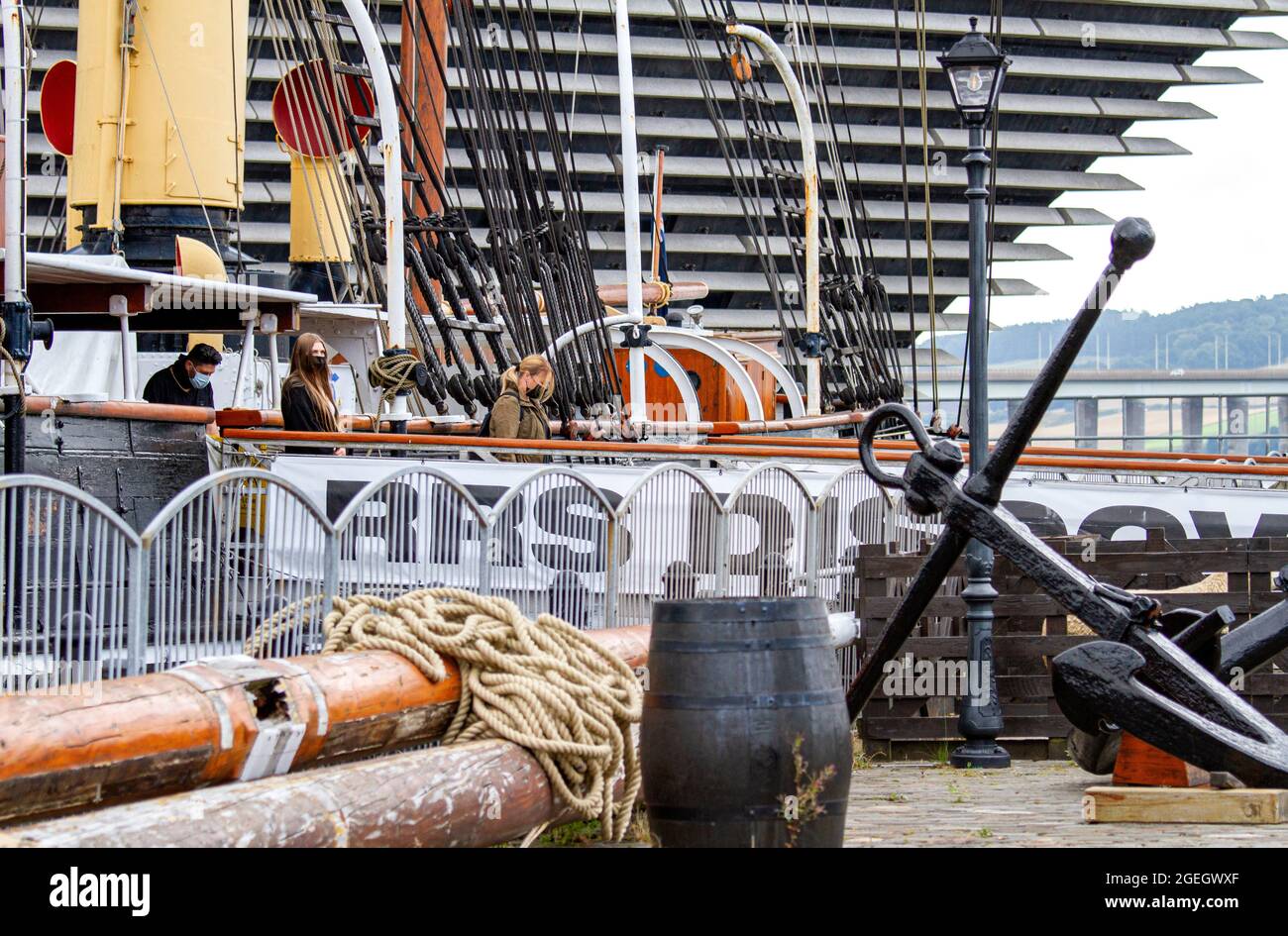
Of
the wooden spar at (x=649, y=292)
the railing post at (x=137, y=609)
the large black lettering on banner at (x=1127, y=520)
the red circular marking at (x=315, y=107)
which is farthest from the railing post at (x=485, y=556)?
the wooden spar at (x=649, y=292)

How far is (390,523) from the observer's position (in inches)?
303

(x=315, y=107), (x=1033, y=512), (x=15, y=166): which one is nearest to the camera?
(x=15, y=166)

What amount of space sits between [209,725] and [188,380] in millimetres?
8275

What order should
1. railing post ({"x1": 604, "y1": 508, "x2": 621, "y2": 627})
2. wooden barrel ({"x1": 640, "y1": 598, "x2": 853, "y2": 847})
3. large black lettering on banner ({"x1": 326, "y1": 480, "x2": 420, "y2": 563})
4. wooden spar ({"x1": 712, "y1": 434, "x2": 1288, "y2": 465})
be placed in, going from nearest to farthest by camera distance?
wooden barrel ({"x1": 640, "y1": 598, "x2": 853, "y2": 847})
large black lettering on banner ({"x1": 326, "y1": 480, "x2": 420, "y2": 563})
railing post ({"x1": 604, "y1": 508, "x2": 621, "y2": 627})
wooden spar ({"x1": 712, "y1": 434, "x2": 1288, "y2": 465})

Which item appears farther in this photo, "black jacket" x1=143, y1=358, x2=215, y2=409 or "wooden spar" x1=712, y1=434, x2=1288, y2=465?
"wooden spar" x1=712, y1=434, x2=1288, y2=465

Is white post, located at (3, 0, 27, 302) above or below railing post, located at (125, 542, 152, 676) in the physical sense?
above

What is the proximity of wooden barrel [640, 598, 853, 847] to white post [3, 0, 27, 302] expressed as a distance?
5226 mm

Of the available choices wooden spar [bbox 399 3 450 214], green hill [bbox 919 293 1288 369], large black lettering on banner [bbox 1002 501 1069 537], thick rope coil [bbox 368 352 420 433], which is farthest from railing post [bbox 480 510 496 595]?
green hill [bbox 919 293 1288 369]

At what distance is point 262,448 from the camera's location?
10961 mm

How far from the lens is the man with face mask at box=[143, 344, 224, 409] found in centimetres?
1286

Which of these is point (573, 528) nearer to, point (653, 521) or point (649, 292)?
point (653, 521)

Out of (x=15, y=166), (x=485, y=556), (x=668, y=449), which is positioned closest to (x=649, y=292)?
(x=668, y=449)

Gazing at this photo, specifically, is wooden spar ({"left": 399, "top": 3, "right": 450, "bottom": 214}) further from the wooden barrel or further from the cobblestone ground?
the wooden barrel

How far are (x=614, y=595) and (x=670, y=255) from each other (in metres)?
46.7
